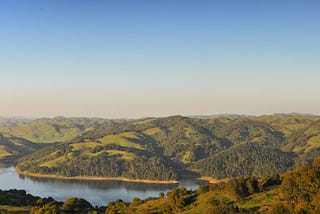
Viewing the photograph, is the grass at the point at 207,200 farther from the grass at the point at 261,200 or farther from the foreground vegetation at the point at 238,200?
the grass at the point at 261,200

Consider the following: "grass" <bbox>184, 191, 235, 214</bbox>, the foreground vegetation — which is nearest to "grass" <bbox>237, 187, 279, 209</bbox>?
the foreground vegetation

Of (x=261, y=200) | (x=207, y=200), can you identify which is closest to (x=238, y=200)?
(x=261, y=200)

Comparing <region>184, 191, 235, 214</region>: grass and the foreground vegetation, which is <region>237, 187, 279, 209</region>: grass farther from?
<region>184, 191, 235, 214</region>: grass

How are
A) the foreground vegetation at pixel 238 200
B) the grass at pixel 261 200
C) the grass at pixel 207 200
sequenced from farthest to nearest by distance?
1. the grass at pixel 207 200
2. the grass at pixel 261 200
3. the foreground vegetation at pixel 238 200

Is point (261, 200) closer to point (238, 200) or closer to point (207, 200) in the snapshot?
point (238, 200)

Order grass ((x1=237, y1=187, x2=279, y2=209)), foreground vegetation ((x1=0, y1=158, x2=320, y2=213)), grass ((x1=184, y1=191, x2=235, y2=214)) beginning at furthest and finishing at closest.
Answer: grass ((x1=184, y1=191, x2=235, y2=214)), grass ((x1=237, y1=187, x2=279, y2=209)), foreground vegetation ((x1=0, y1=158, x2=320, y2=213))

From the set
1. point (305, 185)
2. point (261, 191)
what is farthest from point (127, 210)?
point (305, 185)

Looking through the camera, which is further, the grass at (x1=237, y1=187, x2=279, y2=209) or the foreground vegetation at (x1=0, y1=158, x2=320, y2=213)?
the grass at (x1=237, y1=187, x2=279, y2=209)

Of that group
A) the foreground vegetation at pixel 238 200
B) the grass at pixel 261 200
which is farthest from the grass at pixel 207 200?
the grass at pixel 261 200

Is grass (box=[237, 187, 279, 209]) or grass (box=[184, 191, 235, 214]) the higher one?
grass (box=[237, 187, 279, 209])
